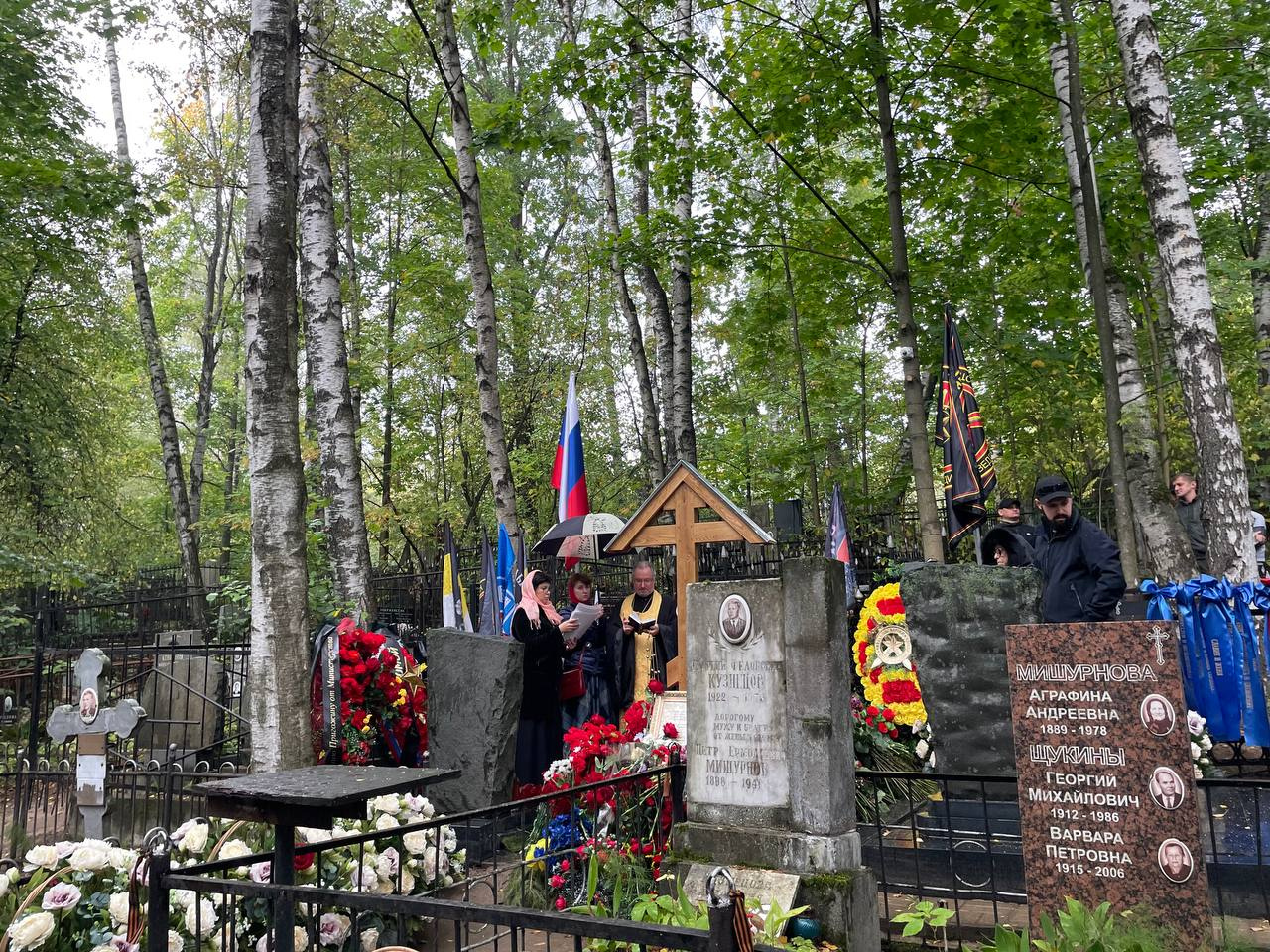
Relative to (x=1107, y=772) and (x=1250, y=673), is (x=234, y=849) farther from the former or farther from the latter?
(x=1250, y=673)

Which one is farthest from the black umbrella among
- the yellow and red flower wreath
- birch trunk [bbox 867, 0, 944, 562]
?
birch trunk [bbox 867, 0, 944, 562]

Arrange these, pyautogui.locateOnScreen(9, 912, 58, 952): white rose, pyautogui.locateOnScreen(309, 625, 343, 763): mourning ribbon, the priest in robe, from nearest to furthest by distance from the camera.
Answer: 1. pyautogui.locateOnScreen(9, 912, 58, 952): white rose
2. pyautogui.locateOnScreen(309, 625, 343, 763): mourning ribbon
3. the priest in robe

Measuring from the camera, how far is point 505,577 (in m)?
10.7

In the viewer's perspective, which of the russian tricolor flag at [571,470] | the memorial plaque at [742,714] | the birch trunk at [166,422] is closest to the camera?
the memorial plaque at [742,714]

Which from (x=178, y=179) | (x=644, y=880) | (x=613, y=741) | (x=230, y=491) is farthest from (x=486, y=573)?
(x=230, y=491)

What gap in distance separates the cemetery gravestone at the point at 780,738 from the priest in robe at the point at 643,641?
9.98 feet

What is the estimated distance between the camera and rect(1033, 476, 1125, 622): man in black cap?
20.5 ft

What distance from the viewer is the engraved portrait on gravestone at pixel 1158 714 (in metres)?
4.00

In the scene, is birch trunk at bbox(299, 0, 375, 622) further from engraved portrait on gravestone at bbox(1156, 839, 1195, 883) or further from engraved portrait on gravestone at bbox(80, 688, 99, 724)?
engraved portrait on gravestone at bbox(1156, 839, 1195, 883)

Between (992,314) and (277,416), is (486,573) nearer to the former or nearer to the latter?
(277,416)

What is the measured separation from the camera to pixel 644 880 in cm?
520

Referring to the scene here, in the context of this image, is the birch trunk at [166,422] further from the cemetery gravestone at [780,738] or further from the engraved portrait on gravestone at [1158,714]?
the engraved portrait on gravestone at [1158,714]

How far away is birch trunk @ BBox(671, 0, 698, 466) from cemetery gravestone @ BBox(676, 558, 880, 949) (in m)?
7.17

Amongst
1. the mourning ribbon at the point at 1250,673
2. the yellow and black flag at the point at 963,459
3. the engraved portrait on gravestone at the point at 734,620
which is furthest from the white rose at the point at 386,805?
the mourning ribbon at the point at 1250,673
